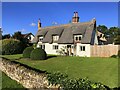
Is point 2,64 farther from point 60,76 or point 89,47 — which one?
point 89,47

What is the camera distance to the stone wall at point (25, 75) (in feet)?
36.6

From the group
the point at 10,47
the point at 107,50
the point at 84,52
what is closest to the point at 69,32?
the point at 84,52

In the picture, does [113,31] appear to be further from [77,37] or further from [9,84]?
[9,84]

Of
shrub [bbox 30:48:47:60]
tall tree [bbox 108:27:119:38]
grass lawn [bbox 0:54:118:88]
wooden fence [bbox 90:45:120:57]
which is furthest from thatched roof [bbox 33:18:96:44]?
tall tree [bbox 108:27:119:38]

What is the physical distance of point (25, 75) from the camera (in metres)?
12.9

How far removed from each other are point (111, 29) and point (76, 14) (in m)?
78.3

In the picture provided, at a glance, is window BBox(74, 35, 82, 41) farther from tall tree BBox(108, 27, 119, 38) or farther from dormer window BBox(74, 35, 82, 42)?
tall tree BBox(108, 27, 119, 38)

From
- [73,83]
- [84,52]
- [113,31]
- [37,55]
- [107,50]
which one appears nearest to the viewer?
[73,83]

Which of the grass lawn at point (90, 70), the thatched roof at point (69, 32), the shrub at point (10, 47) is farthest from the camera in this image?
the shrub at point (10, 47)

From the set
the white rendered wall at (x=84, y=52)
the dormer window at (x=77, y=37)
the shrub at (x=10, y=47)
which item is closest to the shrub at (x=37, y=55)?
the white rendered wall at (x=84, y=52)

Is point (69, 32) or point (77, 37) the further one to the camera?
point (69, 32)

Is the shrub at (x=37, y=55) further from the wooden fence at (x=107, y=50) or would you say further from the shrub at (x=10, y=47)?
the shrub at (x=10, y=47)

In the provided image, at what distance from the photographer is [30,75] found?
12.2m

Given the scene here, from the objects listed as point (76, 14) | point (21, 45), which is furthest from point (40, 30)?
point (76, 14)
